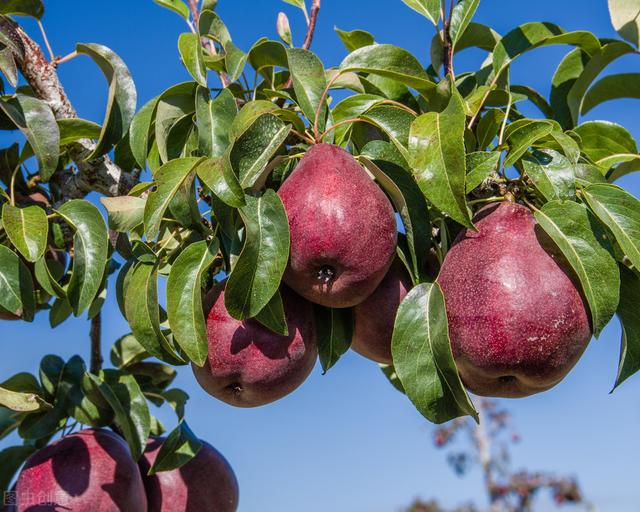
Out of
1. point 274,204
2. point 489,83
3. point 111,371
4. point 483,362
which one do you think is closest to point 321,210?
point 274,204

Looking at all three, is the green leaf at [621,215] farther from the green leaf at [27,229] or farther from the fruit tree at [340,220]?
the green leaf at [27,229]

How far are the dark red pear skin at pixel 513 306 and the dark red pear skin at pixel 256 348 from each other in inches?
12.7

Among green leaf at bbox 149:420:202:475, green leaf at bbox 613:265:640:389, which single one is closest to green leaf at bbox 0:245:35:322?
green leaf at bbox 149:420:202:475

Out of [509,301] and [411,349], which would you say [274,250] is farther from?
[509,301]

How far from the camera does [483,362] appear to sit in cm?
164

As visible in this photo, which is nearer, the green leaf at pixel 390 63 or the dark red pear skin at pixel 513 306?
the dark red pear skin at pixel 513 306

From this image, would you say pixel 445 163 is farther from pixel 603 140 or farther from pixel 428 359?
pixel 603 140

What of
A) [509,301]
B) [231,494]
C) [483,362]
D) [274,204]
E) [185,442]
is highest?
[274,204]

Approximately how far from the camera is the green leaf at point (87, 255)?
195 centimetres

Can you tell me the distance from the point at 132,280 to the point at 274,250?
43cm

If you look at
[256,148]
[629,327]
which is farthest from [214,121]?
[629,327]

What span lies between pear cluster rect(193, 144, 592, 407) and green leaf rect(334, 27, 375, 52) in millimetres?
583

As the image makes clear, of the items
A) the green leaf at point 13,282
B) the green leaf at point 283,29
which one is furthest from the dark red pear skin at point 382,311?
the green leaf at point 283,29

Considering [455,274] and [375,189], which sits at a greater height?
[375,189]
